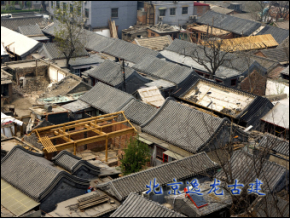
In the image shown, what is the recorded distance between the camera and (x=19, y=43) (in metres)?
47.1

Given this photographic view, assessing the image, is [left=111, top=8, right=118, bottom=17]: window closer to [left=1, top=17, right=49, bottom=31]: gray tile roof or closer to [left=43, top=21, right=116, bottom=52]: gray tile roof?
[left=1, top=17, right=49, bottom=31]: gray tile roof

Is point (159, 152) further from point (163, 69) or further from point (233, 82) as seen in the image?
point (233, 82)

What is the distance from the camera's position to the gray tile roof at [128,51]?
Answer: 139 ft

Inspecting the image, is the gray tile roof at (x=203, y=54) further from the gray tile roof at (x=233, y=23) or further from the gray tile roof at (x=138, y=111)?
the gray tile roof at (x=233, y=23)

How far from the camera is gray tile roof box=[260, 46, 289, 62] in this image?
146 ft

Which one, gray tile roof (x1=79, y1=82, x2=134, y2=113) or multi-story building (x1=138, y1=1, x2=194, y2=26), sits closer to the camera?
gray tile roof (x1=79, y1=82, x2=134, y2=113)

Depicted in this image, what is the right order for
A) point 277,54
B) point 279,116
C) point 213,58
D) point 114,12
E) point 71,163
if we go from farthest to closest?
point 114,12, point 277,54, point 213,58, point 279,116, point 71,163

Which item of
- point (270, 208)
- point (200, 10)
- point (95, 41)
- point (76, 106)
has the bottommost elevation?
point (76, 106)

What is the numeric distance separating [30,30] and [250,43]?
2484 centimetres

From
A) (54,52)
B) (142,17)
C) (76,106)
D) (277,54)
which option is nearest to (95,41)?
(54,52)

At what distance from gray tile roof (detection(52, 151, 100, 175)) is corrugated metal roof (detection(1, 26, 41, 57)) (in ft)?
79.7

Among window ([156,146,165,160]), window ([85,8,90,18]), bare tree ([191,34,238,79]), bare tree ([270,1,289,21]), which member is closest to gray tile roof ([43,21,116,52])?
window ([85,8,90,18])

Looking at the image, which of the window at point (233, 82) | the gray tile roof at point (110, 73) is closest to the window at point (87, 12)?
the gray tile roof at point (110, 73)

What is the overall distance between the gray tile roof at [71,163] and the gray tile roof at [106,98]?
26.5 feet
